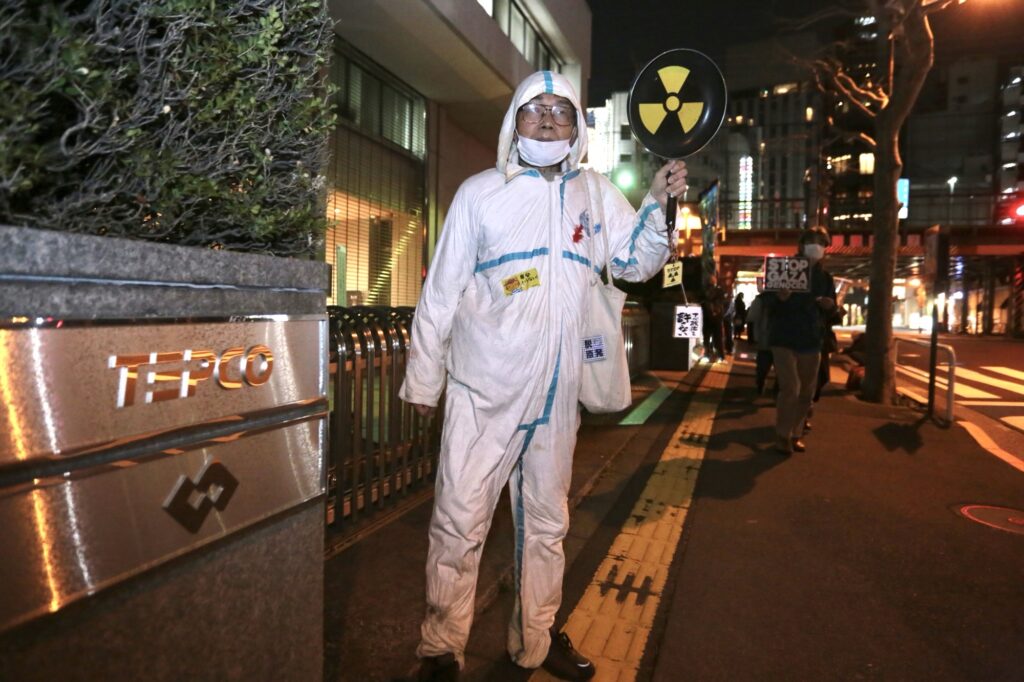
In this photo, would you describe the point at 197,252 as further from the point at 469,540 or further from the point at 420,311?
the point at 469,540

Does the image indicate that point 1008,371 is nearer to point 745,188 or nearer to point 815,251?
point 815,251

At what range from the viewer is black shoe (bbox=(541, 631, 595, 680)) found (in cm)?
266

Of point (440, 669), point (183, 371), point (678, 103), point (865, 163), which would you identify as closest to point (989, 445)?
point (678, 103)

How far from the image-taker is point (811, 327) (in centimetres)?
647

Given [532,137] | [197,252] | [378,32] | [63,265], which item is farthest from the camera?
[378,32]

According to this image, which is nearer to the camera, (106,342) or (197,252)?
(106,342)

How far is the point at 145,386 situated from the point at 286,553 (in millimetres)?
536

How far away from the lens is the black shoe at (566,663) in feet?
8.71

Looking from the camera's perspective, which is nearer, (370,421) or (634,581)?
(634,581)

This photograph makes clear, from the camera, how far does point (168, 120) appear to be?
4.52 feet

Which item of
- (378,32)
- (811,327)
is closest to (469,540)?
(811,327)

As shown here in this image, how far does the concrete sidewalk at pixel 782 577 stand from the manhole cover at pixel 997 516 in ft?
0.32

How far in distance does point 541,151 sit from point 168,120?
1.43m

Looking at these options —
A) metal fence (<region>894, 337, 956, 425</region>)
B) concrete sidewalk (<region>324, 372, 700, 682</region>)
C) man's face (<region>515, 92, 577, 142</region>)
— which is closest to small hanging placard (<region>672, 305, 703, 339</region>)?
concrete sidewalk (<region>324, 372, 700, 682</region>)
